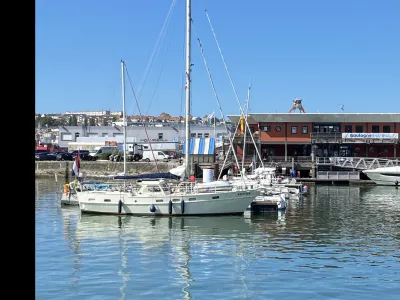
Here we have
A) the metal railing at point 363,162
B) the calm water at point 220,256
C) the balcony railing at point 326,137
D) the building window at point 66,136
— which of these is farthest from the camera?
the building window at point 66,136

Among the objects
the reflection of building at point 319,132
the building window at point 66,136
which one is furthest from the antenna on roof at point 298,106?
the building window at point 66,136

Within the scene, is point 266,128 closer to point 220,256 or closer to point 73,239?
point 73,239

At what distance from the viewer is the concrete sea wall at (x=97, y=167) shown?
77.6 metres

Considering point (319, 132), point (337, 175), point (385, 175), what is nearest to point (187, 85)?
point (337, 175)

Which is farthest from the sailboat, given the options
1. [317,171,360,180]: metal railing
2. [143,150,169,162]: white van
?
[143,150,169,162]: white van

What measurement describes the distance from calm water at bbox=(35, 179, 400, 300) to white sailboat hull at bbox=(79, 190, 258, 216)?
37.0 inches

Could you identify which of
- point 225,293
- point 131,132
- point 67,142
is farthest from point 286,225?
point 67,142

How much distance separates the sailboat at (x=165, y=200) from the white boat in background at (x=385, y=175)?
1394 inches

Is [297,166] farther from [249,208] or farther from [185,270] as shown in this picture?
[185,270]

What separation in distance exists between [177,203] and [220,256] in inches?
532

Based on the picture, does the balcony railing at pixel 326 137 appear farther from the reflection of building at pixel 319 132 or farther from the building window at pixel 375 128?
the building window at pixel 375 128

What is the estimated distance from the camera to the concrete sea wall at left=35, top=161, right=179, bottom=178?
7762cm
